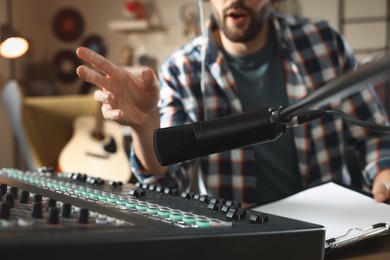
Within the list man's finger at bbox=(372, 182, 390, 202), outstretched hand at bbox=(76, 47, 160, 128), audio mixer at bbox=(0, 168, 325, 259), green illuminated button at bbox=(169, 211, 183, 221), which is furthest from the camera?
outstretched hand at bbox=(76, 47, 160, 128)

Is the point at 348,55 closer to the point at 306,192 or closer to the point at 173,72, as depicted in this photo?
the point at 173,72

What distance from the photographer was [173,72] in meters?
1.35

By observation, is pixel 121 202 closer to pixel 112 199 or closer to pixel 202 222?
pixel 112 199

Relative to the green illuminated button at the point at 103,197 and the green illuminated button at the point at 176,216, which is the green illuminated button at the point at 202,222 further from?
the green illuminated button at the point at 103,197

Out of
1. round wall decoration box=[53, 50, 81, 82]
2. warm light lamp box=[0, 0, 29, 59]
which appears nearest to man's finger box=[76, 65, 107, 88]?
warm light lamp box=[0, 0, 29, 59]

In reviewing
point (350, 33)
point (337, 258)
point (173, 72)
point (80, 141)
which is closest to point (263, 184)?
point (173, 72)

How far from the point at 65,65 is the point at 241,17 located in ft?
11.9

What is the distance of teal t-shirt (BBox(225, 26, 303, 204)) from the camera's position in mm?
1278

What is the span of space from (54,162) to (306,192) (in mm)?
2435

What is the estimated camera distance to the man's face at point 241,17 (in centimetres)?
124

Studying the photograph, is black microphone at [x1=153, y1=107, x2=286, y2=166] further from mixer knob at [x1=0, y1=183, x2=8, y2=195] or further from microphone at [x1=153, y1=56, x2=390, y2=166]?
mixer knob at [x1=0, y1=183, x2=8, y2=195]

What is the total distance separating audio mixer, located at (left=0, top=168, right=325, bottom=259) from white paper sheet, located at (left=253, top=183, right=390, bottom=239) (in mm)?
131

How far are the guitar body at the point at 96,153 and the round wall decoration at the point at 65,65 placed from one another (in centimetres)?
154

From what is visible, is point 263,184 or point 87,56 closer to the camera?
point 87,56
